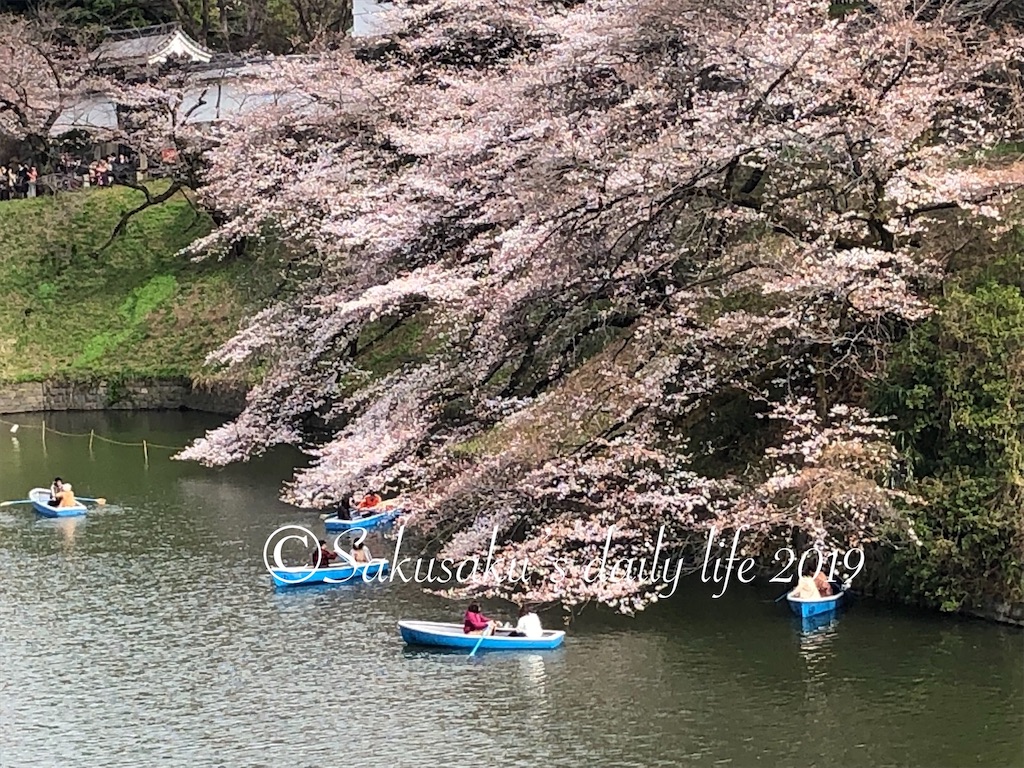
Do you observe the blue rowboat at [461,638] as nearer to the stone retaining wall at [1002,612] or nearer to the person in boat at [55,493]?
the stone retaining wall at [1002,612]

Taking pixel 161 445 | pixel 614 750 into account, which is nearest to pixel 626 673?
pixel 614 750

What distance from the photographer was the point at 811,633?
40.7ft

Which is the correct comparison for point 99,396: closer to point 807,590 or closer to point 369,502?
point 369,502

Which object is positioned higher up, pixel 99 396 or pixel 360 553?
pixel 99 396

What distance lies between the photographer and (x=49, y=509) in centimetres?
1952

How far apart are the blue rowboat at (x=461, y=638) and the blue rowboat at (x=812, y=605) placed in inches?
90.9

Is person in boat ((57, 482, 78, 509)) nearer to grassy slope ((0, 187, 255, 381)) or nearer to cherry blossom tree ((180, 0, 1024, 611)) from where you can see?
cherry blossom tree ((180, 0, 1024, 611))

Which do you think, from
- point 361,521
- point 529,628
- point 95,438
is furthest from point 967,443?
point 95,438

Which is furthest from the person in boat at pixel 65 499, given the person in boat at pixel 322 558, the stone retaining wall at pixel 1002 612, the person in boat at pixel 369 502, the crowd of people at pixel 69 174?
the crowd of people at pixel 69 174

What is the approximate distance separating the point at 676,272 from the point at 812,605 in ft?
13.3

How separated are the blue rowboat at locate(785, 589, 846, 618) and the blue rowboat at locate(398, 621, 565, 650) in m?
2.31

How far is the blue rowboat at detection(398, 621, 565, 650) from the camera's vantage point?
12.2 meters

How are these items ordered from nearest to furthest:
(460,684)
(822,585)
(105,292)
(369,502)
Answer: (460,684), (822,585), (369,502), (105,292)

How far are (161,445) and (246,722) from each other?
14790 mm
